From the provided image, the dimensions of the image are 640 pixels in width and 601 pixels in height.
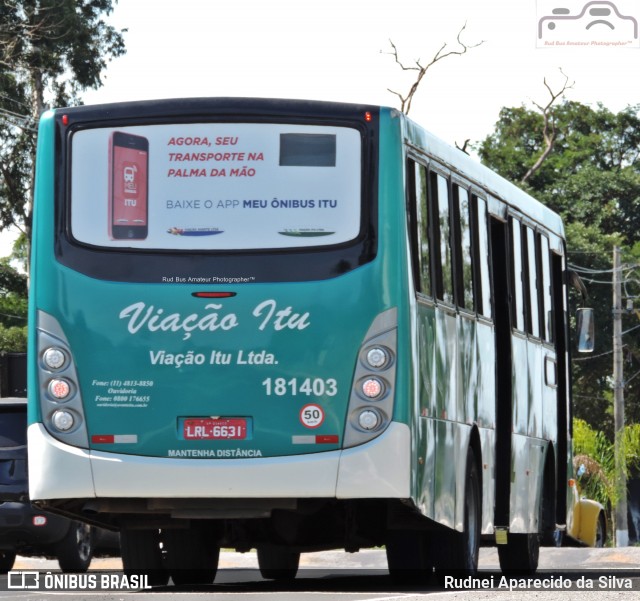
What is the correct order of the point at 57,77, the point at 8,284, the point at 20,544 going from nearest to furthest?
the point at 20,544 < the point at 57,77 < the point at 8,284

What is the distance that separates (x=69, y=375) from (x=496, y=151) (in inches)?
1784

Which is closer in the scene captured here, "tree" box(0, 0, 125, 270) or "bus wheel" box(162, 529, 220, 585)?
"bus wheel" box(162, 529, 220, 585)

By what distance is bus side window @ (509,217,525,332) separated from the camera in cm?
1614

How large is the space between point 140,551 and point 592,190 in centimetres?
4132

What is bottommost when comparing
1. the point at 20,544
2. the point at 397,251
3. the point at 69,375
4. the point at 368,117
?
the point at 20,544

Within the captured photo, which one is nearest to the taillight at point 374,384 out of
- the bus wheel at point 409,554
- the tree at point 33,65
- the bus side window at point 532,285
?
the bus wheel at point 409,554

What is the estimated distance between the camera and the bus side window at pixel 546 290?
17.8m

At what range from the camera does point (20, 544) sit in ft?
62.7

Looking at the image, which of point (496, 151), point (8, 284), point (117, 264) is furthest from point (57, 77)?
point (117, 264)

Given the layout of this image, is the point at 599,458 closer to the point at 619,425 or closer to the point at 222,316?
the point at 619,425

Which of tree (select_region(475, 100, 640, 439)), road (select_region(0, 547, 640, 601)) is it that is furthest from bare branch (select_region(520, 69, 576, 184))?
road (select_region(0, 547, 640, 601))

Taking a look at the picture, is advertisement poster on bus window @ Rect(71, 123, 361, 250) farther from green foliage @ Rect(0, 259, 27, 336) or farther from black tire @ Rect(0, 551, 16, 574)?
green foliage @ Rect(0, 259, 27, 336)

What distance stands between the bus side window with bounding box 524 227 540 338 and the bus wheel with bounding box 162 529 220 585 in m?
3.86

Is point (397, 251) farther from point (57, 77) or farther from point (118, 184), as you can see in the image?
point (57, 77)
